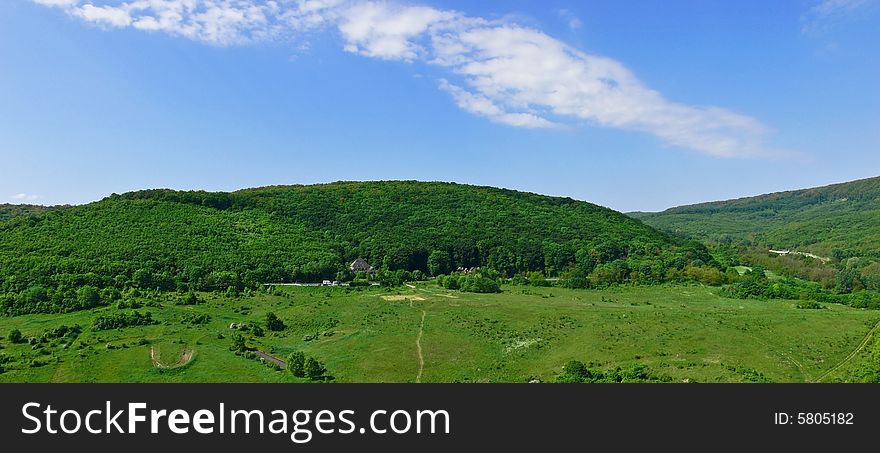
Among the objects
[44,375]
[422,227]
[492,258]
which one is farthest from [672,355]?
[422,227]

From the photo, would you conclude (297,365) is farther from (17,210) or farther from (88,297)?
(17,210)

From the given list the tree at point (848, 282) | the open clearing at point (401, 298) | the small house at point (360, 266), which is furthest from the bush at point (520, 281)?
the tree at point (848, 282)

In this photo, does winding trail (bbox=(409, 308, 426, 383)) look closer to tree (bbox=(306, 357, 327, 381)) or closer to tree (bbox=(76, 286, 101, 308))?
tree (bbox=(306, 357, 327, 381))

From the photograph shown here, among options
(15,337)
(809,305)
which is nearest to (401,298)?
(15,337)
